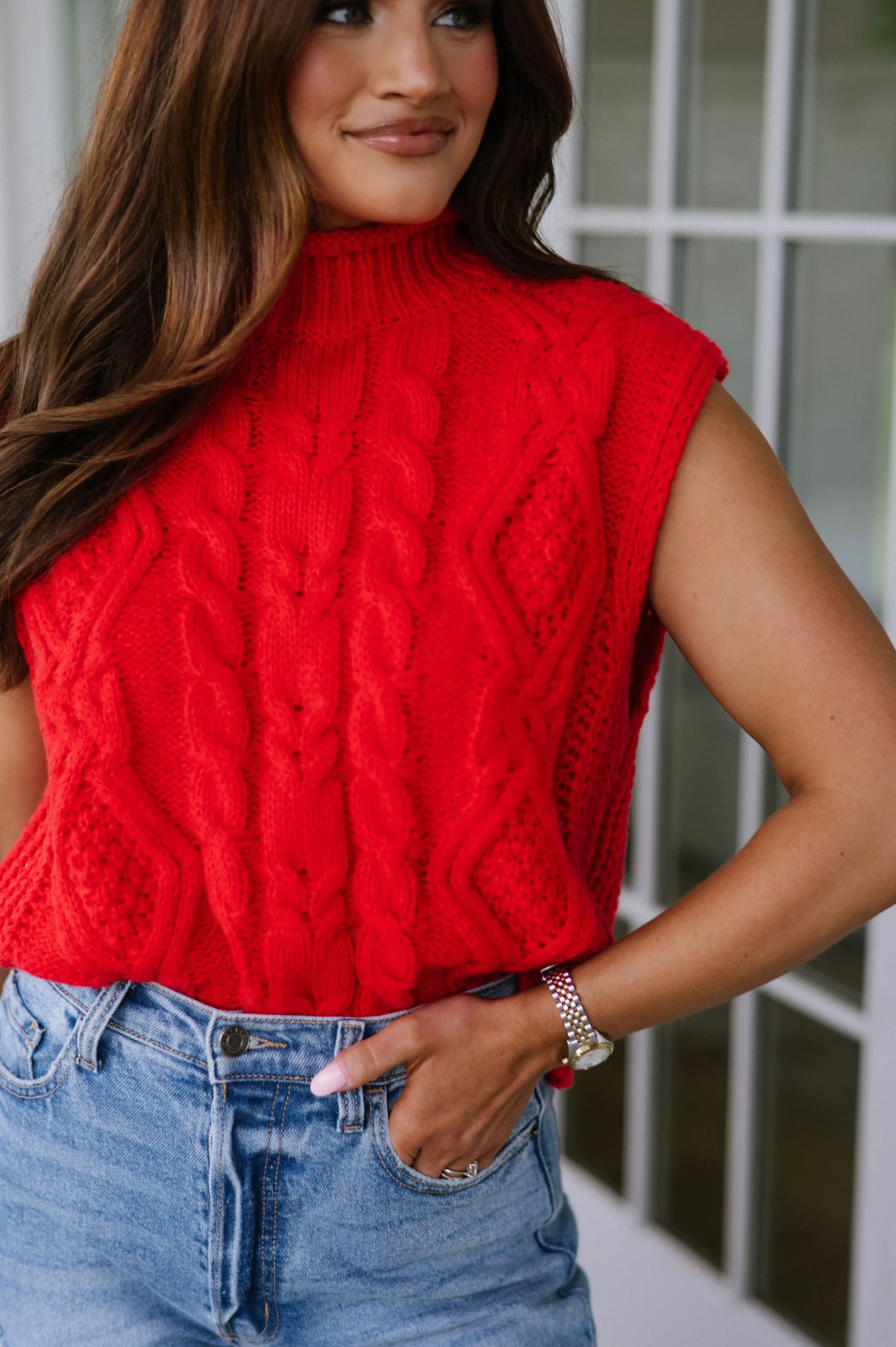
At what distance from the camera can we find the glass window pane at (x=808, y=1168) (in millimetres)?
1840

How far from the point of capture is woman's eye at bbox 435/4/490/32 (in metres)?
1.15

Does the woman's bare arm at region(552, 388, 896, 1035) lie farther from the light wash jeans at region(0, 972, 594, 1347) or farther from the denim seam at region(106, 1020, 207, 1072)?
the denim seam at region(106, 1020, 207, 1072)

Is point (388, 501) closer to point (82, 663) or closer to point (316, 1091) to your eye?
point (82, 663)

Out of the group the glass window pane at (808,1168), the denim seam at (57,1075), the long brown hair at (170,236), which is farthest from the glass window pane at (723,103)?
the denim seam at (57,1075)

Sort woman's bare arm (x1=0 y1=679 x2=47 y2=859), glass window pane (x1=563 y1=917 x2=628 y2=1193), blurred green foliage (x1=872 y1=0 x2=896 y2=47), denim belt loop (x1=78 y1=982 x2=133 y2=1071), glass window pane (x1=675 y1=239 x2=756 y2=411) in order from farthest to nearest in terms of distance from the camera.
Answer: glass window pane (x1=563 y1=917 x2=628 y2=1193), glass window pane (x1=675 y1=239 x2=756 y2=411), blurred green foliage (x1=872 y1=0 x2=896 y2=47), woman's bare arm (x1=0 y1=679 x2=47 y2=859), denim belt loop (x1=78 y1=982 x2=133 y2=1071)

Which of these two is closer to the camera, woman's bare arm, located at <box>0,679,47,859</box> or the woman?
the woman

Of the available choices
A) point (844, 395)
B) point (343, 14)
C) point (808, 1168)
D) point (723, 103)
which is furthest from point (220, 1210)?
point (723, 103)

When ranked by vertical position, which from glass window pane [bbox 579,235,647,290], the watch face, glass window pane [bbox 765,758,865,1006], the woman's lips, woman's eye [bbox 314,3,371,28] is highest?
woman's eye [bbox 314,3,371,28]

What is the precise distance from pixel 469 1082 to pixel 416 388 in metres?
0.56

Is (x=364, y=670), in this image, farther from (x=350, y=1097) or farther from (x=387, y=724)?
(x=350, y=1097)

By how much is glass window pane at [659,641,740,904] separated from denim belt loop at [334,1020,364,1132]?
3.15 feet

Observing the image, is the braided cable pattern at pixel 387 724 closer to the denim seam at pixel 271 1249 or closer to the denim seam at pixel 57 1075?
the denim seam at pixel 271 1249

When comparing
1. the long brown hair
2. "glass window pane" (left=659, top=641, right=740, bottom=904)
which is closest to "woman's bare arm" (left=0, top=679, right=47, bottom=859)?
the long brown hair

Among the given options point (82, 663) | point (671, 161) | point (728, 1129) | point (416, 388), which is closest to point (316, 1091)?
point (82, 663)
